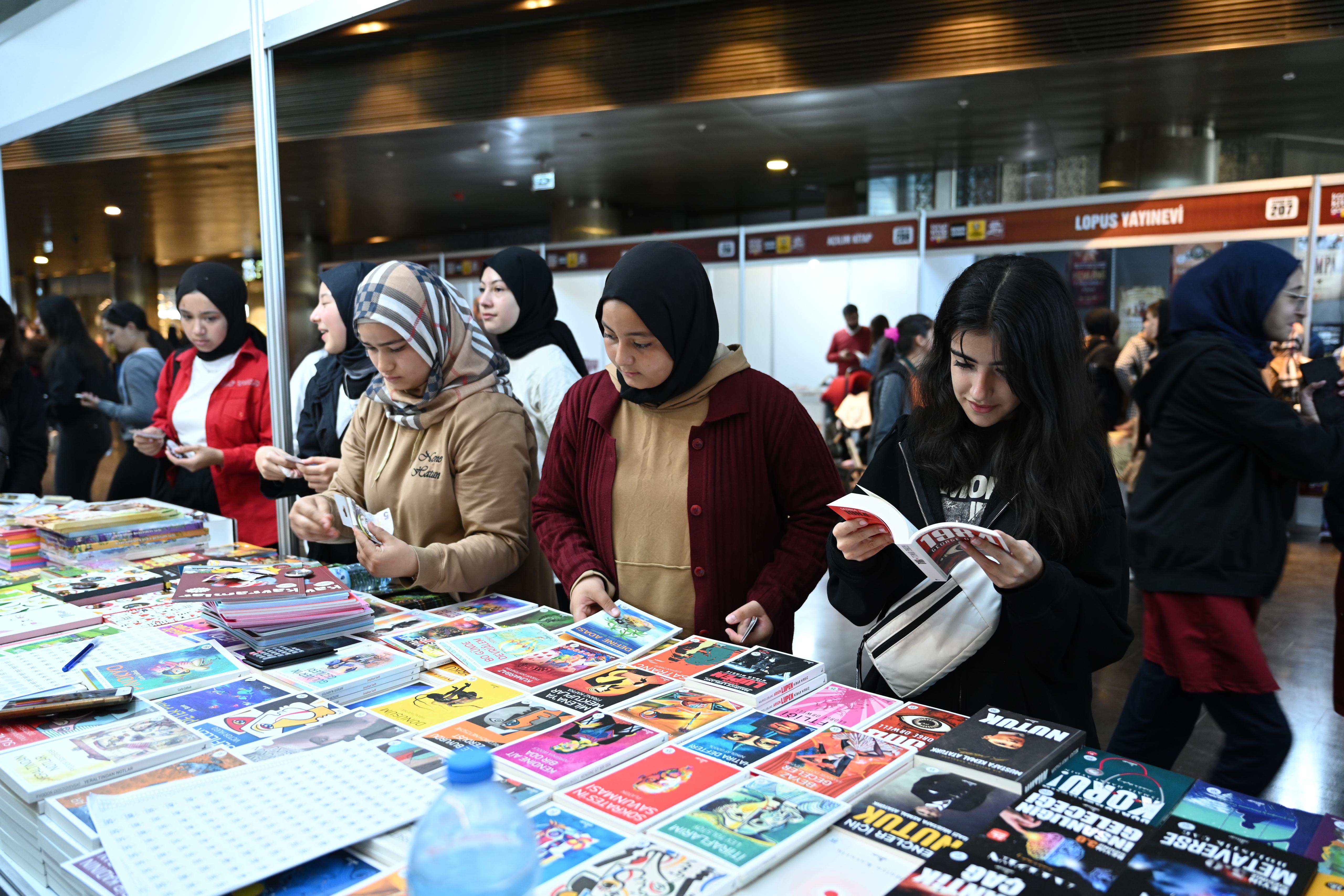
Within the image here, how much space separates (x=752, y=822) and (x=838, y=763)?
22 cm

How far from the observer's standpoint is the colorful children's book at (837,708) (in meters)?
1.42

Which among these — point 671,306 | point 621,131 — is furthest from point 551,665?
point 621,131

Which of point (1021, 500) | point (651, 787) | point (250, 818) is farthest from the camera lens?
point (1021, 500)

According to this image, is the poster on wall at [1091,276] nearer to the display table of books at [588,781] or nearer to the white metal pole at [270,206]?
the white metal pole at [270,206]

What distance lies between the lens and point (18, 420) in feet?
12.8

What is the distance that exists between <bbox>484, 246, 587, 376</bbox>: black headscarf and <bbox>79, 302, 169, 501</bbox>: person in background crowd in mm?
1545

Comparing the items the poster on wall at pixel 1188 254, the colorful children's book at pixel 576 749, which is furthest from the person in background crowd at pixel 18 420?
the poster on wall at pixel 1188 254

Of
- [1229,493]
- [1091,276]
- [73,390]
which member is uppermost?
[1091,276]

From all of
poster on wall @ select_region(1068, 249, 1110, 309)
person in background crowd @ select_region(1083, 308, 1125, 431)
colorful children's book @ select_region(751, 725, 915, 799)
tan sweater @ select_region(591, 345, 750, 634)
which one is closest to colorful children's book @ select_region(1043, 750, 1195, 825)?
colorful children's book @ select_region(751, 725, 915, 799)

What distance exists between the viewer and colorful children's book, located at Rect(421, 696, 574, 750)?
4.32 feet

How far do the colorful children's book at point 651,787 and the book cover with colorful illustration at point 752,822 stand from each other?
19 mm

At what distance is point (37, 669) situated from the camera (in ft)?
5.36

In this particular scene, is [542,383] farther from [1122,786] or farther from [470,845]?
[470,845]

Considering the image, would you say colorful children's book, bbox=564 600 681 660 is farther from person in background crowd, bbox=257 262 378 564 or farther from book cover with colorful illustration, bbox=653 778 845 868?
person in background crowd, bbox=257 262 378 564
